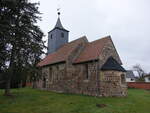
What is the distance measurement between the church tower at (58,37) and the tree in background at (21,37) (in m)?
10.8

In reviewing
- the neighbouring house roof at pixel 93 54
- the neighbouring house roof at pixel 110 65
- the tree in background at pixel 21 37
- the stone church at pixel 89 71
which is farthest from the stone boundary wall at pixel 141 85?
the tree in background at pixel 21 37

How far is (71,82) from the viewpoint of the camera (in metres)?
23.1

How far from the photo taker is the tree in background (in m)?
16.0

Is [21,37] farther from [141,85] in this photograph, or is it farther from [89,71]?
[141,85]

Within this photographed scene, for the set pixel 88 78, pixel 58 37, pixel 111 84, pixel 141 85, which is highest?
pixel 58 37

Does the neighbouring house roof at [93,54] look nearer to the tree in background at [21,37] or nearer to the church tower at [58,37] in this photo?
the tree in background at [21,37]

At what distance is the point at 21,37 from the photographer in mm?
18391

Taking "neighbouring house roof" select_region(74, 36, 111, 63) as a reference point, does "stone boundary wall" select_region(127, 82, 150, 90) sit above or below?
below

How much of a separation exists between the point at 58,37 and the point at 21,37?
13.4 meters

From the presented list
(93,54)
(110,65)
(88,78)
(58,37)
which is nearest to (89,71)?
(88,78)

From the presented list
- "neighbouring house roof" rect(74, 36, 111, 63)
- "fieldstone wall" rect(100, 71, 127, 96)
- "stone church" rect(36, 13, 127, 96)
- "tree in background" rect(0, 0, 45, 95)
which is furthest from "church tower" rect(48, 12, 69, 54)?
"fieldstone wall" rect(100, 71, 127, 96)

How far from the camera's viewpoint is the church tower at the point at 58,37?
3125 centimetres

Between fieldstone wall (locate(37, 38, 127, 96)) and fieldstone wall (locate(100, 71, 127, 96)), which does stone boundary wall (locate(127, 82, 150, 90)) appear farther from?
fieldstone wall (locate(100, 71, 127, 96))

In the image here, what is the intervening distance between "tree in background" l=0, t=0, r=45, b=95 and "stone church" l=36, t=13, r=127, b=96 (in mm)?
3371
